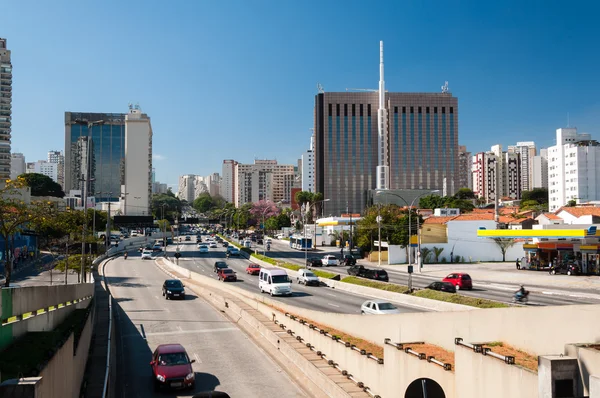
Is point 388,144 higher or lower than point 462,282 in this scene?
higher

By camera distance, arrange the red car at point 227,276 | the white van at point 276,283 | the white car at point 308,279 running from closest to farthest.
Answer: the white van at point 276,283 → the white car at point 308,279 → the red car at point 227,276

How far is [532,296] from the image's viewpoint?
120ft

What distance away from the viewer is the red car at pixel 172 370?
17453mm

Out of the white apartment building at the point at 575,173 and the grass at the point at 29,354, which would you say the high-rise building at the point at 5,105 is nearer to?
the grass at the point at 29,354

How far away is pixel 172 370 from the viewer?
17688mm

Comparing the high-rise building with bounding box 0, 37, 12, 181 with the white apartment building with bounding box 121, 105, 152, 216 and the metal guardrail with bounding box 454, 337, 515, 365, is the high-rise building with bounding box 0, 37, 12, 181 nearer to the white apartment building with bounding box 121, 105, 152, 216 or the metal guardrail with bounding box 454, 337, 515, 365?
the white apartment building with bounding box 121, 105, 152, 216

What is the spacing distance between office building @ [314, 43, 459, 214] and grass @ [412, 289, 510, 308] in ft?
480

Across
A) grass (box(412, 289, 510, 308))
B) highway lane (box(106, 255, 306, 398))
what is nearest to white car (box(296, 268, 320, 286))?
highway lane (box(106, 255, 306, 398))

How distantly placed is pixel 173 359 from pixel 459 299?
18.0m

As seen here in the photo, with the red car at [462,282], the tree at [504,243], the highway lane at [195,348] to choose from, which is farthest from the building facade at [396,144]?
the highway lane at [195,348]

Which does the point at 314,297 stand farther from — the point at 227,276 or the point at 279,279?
the point at 227,276

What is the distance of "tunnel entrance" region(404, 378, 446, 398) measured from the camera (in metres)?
15.3

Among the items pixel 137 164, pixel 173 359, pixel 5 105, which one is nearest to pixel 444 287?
pixel 173 359

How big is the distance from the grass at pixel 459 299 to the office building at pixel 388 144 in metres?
146
